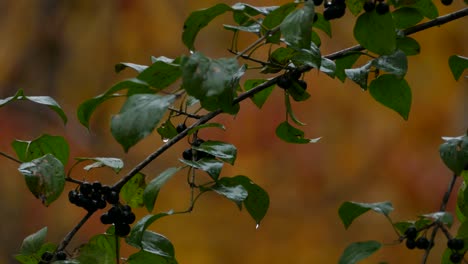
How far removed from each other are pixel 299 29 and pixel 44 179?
0.26 meters

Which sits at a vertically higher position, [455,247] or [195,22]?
[195,22]

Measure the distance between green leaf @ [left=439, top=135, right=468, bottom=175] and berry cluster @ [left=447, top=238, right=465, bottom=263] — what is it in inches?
2.7

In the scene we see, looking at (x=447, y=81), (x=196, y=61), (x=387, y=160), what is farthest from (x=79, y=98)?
(x=196, y=61)

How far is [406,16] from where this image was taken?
2.58ft

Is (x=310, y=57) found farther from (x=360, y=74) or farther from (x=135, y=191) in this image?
(x=135, y=191)

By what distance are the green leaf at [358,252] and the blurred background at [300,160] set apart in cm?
150

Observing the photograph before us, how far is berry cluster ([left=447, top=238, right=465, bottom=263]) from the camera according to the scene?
0.76 m

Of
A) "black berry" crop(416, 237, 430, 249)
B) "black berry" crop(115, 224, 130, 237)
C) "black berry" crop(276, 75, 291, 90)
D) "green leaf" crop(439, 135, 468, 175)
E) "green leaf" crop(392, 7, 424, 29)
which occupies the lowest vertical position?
"black berry" crop(115, 224, 130, 237)

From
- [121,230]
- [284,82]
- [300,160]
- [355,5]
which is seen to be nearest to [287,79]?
[284,82]

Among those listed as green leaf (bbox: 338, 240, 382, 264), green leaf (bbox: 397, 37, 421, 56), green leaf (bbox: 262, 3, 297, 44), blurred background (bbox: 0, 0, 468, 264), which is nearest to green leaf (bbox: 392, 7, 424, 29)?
green leaf (bbox: 397, 37, 421, 56)

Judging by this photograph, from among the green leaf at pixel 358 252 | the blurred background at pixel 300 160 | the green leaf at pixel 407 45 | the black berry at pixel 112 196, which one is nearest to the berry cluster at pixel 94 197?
the black berry at pixel 112 196

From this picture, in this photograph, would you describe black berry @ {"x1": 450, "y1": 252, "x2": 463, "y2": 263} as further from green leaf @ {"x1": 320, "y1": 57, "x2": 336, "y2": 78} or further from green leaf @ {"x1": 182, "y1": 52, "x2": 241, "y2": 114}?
green leaf @ {"x1": 182, "y1": 52, "x2": 241, "y2": 114}

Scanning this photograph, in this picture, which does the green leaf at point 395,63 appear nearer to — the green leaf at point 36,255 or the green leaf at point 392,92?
the green leaf at point 392,92

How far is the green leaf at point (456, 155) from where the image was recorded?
0.74 m
